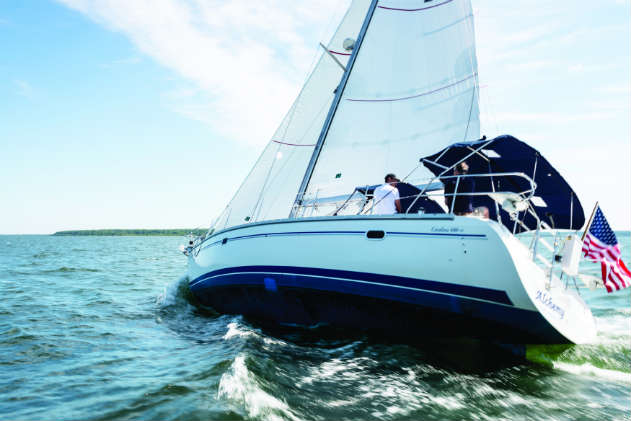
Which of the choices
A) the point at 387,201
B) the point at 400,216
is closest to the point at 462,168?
the point at 387,201

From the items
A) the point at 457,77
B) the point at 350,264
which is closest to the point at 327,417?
the point at 350,264

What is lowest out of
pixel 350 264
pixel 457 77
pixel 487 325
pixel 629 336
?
pixel 629 336

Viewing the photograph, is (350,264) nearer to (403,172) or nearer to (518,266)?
(518,266)

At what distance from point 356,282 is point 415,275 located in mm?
774

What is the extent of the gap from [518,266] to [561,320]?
1.15 meters

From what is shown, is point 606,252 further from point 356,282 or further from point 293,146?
point 293,146

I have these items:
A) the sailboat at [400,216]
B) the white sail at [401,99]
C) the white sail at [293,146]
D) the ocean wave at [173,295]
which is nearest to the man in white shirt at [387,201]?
the sailboat at [400,216]

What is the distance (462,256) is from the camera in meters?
4.29

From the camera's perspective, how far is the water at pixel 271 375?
3.71 m

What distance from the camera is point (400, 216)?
4.79 meters

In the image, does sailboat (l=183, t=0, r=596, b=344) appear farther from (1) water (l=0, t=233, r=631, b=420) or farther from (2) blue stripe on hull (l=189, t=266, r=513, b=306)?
(1) water (l=0, t=233, r=631, b=420)

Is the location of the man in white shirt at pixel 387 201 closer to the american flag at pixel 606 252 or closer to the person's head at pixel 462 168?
the person's head at pixel 462 168

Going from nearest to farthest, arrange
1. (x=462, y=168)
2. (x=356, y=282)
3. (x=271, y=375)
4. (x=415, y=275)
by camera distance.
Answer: (x=271, y=375) < (x=415, y=275) < (x=356, y=282) < (x=462, y=168)

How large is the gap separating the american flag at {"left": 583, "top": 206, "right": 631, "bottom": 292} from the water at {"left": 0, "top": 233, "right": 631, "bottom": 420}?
3.86 ft
